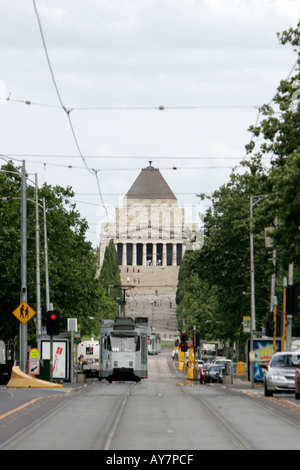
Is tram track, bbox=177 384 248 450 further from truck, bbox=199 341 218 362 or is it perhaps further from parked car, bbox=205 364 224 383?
truck, bbox=199 341 218 362

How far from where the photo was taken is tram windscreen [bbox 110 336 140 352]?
52344mm

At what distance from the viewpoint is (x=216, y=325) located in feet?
256

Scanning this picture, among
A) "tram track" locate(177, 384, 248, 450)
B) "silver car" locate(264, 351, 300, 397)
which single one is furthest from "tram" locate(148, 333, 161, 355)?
"tram track" locate(177, 384, 248, 450)

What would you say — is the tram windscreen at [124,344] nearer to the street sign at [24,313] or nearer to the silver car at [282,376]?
the street sign at [24,313]

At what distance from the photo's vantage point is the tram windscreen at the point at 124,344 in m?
52.3

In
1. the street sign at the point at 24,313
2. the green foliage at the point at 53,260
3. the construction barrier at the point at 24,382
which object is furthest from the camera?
the green foliage at the point at 53,260

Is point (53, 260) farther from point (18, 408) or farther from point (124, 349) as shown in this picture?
point (18, 408)

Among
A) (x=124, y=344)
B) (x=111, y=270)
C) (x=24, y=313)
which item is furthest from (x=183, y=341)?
(x=111, y=270)

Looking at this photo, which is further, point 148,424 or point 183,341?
point 183,341

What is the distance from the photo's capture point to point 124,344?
172 feet

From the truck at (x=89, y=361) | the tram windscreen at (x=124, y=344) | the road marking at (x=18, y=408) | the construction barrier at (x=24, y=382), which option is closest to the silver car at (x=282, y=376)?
the road marking at (x=18, y=408)

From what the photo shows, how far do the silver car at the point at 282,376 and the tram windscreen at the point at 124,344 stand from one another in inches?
732

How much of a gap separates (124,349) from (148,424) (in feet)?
109

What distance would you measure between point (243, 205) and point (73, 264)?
12803 mm
